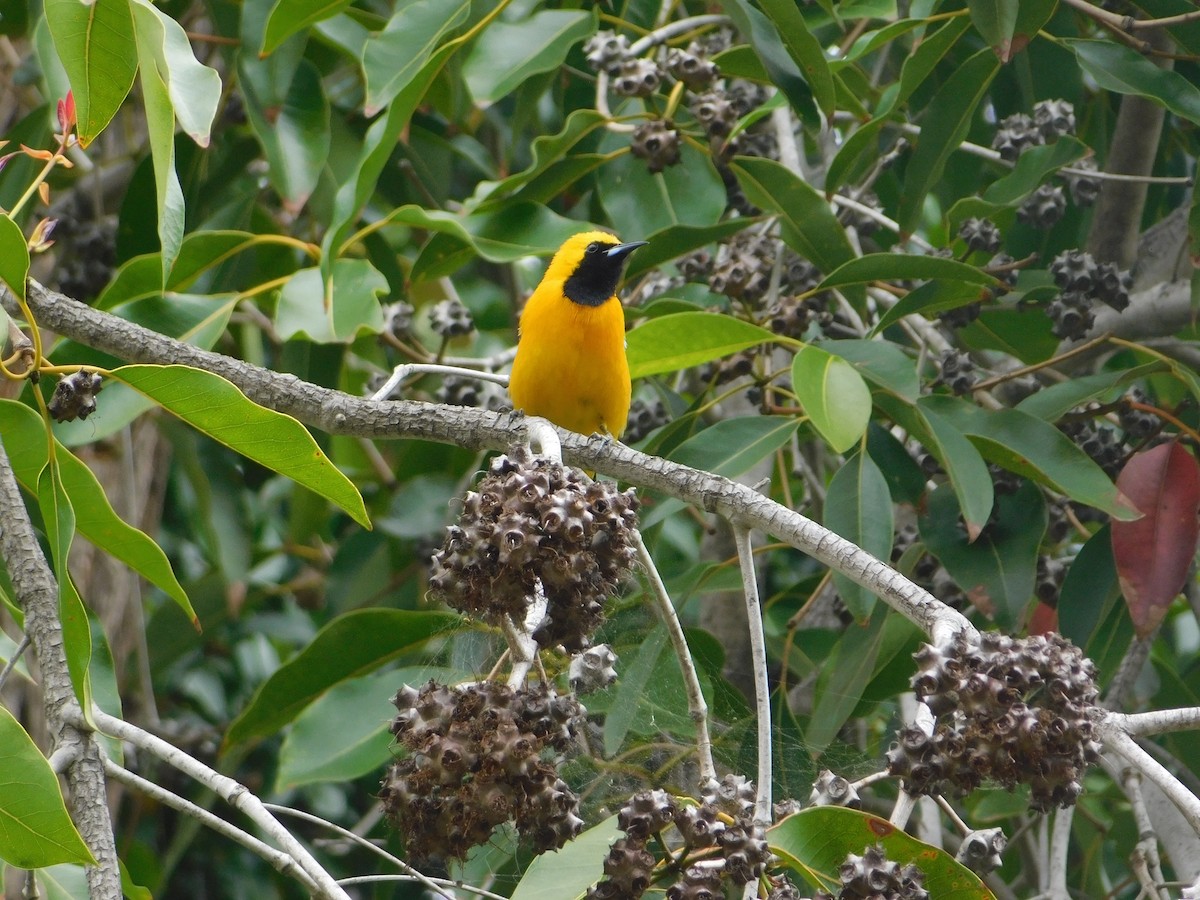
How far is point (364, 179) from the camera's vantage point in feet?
8.84

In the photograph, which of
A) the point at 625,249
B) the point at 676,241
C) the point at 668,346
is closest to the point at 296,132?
the point at 625,249

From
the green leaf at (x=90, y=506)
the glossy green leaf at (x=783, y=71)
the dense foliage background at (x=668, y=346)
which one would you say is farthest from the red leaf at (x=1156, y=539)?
the green leaf at (x=90, y=506)

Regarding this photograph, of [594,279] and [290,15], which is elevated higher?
[290,15]

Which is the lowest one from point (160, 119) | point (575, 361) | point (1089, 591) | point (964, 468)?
point (1089, 591)

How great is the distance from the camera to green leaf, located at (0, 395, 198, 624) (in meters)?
2.10

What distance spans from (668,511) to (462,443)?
0.79m

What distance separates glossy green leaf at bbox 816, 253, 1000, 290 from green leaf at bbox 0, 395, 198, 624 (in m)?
1.43

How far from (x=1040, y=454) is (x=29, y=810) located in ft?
6.09

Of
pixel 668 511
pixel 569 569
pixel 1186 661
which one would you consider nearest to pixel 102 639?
pixel 668 511

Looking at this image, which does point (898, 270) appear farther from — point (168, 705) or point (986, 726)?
point (168, 705)

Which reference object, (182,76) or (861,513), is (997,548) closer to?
(861,513)

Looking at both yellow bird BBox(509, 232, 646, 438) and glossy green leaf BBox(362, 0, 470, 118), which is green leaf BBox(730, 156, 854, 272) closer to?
yellow bird BBox(509, 232, 646, 438)

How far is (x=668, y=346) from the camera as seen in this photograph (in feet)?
8.66

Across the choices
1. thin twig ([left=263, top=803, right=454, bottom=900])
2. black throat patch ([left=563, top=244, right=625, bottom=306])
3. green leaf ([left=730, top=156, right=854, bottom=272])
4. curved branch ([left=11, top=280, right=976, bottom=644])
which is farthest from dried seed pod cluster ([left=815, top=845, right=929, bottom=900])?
black throat patch ([left=563, top=244, right=625, bottom=306])
